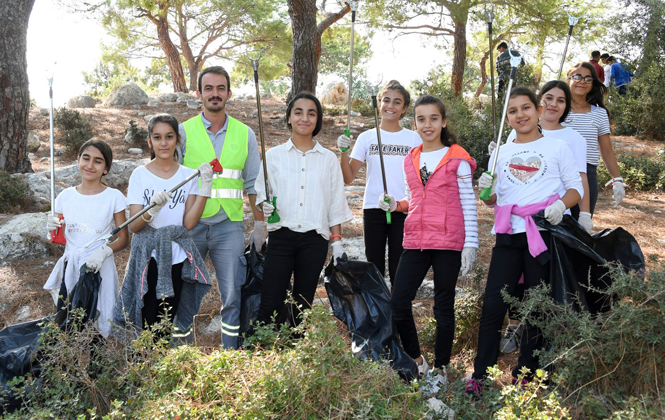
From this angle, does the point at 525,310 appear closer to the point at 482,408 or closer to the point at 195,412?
the point at 482,408

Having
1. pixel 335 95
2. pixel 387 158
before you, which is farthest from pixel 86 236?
pixel 335 95

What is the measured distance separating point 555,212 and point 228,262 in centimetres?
186

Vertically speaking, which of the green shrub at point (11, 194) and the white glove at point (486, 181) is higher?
the white glove at point (486, 181)

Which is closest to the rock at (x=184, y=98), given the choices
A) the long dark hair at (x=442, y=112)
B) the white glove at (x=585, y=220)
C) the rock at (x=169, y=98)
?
the rock at (x=169, y=98)

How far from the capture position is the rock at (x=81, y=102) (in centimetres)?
1395

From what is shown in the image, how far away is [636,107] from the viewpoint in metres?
11.5

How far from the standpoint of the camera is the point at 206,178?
3.12 meters

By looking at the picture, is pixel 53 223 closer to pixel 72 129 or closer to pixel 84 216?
pixel 84 216

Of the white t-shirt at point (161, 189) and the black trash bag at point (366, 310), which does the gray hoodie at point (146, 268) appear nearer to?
the white t-shirt at point (161, 189)

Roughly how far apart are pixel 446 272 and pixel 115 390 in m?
1.77

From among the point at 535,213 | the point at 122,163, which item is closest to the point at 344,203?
the point at 535,213

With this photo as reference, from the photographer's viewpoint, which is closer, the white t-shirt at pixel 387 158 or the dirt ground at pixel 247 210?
the white t-shirt at pixel 387 158

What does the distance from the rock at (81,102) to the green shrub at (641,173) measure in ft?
39.3

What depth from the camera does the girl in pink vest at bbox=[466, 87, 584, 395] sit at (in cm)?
288
